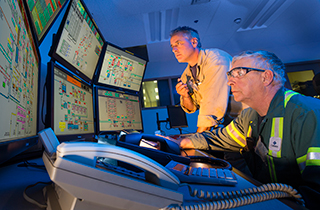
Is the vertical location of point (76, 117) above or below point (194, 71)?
below

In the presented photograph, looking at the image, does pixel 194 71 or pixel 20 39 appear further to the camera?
pixel 194 71

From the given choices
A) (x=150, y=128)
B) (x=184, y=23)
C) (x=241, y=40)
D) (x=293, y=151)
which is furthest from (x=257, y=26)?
(x=293, y=151)

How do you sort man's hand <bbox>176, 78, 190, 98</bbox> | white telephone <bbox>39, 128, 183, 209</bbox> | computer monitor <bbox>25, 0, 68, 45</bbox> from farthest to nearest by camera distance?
man's hand <bbox>176, 78, 190, 98</bbox> < computer monitor <bbox>25, 0, 68, 45</bbox> < white telephone <bbox>39, 128, 183, 209</bbox>

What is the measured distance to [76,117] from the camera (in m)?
0.95

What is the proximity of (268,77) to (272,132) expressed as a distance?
12.4 inches

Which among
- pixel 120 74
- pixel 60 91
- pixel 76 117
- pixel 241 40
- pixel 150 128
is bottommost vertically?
pixel 150 128

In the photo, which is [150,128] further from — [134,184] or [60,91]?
[134,184]

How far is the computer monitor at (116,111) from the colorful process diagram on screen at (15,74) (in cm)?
68

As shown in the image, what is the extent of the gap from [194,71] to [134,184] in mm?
1723

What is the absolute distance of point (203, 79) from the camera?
1.64 meters

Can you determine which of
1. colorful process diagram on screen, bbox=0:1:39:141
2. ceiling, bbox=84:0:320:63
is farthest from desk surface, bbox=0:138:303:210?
→ ceiling, bbox=84:0:320:63

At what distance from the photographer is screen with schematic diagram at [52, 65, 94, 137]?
31.4 inches

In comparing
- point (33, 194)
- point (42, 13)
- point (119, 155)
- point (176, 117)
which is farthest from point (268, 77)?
point (176, 117)

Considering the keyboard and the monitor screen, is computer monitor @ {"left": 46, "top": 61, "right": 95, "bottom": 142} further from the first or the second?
the monitor screen
